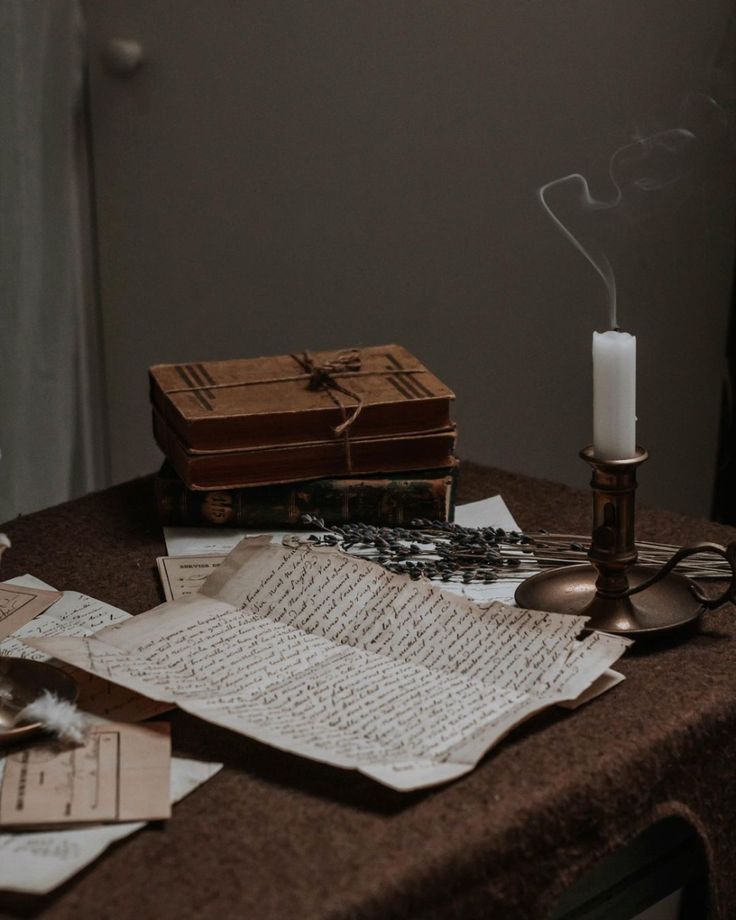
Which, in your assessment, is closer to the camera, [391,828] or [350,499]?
[391,828]

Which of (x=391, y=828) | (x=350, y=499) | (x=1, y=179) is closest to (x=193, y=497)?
(x=350, y=499)

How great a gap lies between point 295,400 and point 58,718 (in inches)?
17.4

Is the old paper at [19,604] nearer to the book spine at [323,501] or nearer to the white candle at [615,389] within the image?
the book spine at [323,501]

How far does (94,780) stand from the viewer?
0.66 metres

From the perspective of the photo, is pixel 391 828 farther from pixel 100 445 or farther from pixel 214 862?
pixel 100 445

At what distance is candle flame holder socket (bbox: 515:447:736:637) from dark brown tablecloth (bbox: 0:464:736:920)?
0.02 m

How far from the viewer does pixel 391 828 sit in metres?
0.63

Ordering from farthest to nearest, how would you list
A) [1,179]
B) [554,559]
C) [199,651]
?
1. [1,179]
2. [554,559]
3. [199,651]

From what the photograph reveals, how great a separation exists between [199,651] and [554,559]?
316mm

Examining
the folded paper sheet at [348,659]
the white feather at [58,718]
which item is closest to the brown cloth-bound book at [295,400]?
the folded paper sheet at [348,659]

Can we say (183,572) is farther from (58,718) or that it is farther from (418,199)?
(418,199)

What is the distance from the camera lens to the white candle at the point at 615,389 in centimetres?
80

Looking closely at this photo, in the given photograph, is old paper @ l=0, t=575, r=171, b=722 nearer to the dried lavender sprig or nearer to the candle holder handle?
the dried lavender sprig

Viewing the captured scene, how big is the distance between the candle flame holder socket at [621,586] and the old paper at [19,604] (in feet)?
1.18
